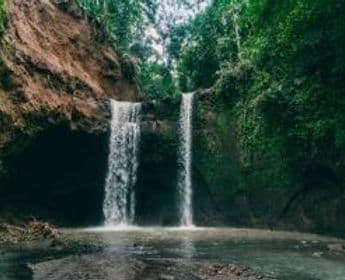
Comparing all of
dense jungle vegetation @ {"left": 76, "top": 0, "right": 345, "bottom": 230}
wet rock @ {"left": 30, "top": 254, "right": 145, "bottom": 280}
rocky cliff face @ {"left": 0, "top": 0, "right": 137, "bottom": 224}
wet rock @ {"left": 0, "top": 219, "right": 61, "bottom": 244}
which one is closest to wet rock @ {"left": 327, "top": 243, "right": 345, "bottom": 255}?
dense jungle vegetation @ {"left": 76, "top": 0, "right": 345, "bottom": 230}

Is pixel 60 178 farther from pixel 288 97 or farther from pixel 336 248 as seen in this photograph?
pixel 336 248

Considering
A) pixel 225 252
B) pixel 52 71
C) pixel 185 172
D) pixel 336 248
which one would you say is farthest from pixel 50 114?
pixel 336 248

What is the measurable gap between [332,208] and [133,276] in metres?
12.8

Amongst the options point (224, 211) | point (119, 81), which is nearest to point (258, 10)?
point (224, 211)

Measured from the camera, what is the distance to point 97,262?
45.9 feet

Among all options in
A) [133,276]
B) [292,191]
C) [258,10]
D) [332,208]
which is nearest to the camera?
[133,276]

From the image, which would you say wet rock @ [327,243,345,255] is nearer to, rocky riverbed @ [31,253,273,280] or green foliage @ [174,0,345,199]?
green foliage @ [174,0,345,199]

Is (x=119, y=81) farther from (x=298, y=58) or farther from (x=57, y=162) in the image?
(x=298, y=58)

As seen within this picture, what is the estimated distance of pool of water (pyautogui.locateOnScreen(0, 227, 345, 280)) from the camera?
44.2 feet

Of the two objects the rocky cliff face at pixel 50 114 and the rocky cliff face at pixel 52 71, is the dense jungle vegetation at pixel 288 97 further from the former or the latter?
the rocky cliff face at pixel 52 71

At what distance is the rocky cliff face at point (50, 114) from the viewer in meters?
25.0

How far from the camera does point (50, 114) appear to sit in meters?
26.2

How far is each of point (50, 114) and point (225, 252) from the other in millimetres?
12323

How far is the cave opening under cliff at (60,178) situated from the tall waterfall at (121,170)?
0.43 m
